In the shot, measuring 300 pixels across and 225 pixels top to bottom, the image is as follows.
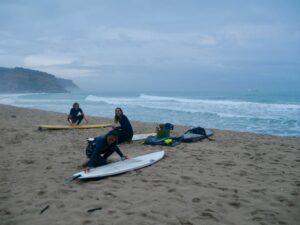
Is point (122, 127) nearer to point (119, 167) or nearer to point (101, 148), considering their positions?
point (101, 148)

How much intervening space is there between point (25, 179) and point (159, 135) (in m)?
4.35

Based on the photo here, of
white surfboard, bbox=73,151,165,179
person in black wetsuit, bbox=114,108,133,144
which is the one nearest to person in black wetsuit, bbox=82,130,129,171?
white surfboard, bbox=73,151,165,179

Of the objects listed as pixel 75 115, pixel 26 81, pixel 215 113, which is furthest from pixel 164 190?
pixel 26 81

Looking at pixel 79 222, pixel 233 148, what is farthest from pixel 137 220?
pixel 233 148

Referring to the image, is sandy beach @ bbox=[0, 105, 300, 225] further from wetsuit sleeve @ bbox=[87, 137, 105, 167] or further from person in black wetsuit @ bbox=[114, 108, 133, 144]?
person in black wetsuit @ bbox=[114, 108, 133, 144]

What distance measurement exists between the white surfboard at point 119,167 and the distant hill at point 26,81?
11140cm

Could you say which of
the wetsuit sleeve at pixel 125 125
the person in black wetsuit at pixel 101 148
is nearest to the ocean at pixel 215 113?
the wetsuit sleeve at pixel 125 125

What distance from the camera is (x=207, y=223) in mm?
3520

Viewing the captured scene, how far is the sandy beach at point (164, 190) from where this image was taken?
146 inches

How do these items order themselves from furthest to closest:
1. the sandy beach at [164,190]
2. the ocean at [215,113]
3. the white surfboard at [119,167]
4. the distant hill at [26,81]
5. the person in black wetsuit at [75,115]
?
1. the distant hill at [26,81]
2. the ocean at [215,113]
3. the person in black wetsuit at [75,115]
4. the white surfboard at [119,167]
5. the sandy beach at [164,190]

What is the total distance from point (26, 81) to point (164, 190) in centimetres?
12325

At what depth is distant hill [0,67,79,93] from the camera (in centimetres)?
11158

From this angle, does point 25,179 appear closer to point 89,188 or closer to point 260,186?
point 89,188

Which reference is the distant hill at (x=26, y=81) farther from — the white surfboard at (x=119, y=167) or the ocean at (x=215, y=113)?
the white surfboard at (x=119, y=167)
